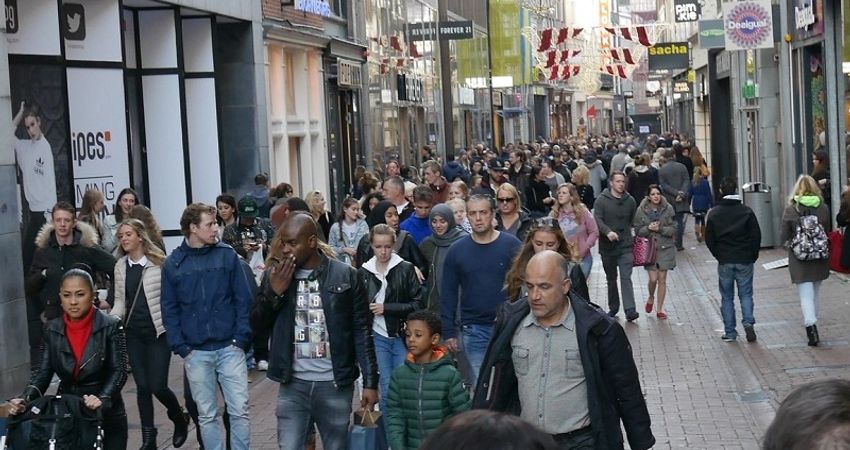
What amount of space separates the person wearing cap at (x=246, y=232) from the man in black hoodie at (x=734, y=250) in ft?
14.9

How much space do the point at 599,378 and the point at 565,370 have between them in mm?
145

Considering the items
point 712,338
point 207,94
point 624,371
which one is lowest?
point 712,338

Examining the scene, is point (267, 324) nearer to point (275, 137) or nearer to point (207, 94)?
point (207, 94)

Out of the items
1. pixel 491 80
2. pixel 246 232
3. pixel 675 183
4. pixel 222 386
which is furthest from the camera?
pixel 491 80

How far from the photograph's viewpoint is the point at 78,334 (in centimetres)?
835

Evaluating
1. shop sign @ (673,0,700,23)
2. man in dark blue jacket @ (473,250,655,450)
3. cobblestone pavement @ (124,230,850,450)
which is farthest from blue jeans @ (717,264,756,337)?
shop sign @ (673,0,700,23)

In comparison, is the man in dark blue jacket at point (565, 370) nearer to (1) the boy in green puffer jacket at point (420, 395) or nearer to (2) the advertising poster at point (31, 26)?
(1) the boy in green puffer jacket at point (420, 395)

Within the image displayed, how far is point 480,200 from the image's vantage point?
9969mm

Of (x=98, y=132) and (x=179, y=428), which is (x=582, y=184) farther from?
(x=179, y=428)

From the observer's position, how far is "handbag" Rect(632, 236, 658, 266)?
17469 millimetres

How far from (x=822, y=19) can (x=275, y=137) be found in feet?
31.2

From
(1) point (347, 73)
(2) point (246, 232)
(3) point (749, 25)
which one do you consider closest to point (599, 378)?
(2) point (246, 232)

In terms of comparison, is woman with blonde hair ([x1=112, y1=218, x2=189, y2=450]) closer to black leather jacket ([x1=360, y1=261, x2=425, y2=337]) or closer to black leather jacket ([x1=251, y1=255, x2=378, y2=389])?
black leather jacket ([x1=360, y1=261, x2=425, y2=337])

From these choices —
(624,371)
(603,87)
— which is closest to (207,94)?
(624,371)
